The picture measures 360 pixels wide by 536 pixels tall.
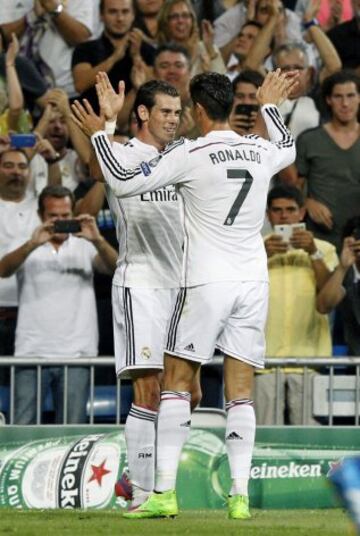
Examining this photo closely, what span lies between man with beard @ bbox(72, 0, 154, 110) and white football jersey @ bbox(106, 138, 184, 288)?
527cm

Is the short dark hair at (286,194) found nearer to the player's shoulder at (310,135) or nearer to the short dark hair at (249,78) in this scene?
the player's shoulder at (310,135)

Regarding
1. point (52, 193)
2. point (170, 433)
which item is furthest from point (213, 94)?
point (52, 193)

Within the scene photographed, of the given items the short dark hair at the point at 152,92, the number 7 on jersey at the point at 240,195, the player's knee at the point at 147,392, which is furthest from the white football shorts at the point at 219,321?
the short dark hair at the point at 152,92

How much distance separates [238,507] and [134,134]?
205 inches

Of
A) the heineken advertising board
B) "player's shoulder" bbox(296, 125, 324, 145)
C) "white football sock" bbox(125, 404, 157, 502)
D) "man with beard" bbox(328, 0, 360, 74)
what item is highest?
"man with beard" bbox(328, 0, 360, 74)

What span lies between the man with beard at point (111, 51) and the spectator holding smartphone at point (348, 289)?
298 cm

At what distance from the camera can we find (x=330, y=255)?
1311 cm

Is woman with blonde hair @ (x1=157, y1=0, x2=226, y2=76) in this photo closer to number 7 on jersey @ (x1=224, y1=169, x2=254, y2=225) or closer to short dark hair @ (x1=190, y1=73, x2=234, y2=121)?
short dark hair @ (x1=190, y1=73, x2=234, y2=121)

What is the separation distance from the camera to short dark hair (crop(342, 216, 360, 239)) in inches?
516

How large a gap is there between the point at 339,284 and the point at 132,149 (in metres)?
4.07

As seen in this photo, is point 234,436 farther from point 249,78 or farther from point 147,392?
point 249,78

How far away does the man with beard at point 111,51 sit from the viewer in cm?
1437

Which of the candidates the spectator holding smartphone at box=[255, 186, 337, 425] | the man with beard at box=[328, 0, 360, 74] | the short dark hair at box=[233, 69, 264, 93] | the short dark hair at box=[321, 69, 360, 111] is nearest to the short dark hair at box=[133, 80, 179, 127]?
the spectator holding smartphone at box=[255, 186, 337, 425]

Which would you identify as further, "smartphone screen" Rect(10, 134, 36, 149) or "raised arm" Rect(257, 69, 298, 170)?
"smartphone screen" Rect(10, 134, 36, 149)
